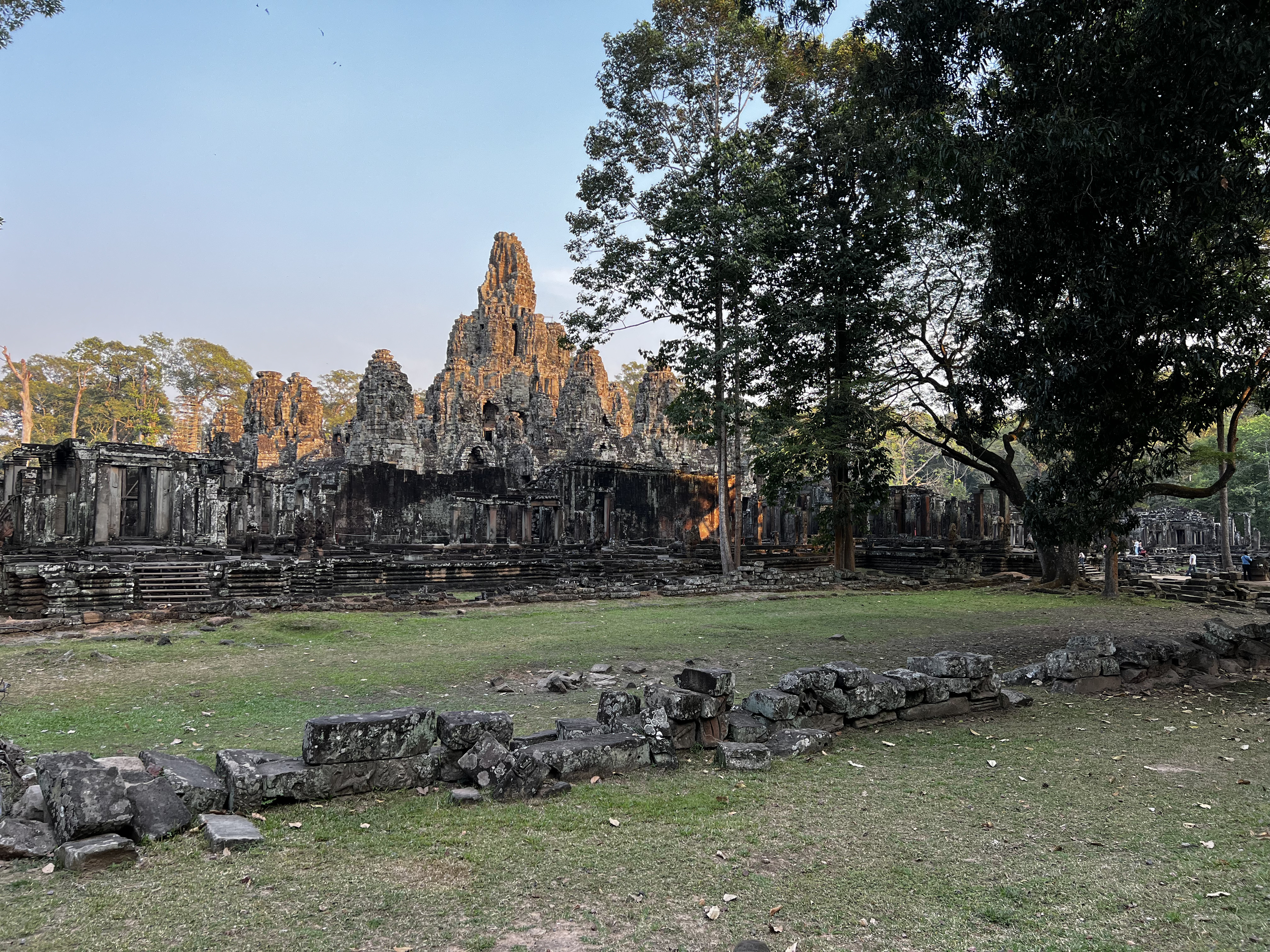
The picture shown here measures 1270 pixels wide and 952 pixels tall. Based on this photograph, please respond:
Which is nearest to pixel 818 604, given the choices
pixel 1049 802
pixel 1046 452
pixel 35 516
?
pixel 1046 452

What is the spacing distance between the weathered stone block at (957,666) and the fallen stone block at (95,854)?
561 cm

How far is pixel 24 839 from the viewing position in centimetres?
343

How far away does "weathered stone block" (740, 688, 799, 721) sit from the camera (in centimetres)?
558

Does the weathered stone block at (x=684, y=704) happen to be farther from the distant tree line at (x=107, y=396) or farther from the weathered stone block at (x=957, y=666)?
the distant tree line at (x=107, y=396)

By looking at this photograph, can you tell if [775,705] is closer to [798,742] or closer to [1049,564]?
[798,742]

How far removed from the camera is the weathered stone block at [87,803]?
3410mm

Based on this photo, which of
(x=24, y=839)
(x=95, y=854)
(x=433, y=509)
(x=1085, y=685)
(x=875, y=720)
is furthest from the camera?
(x=433, y=509)

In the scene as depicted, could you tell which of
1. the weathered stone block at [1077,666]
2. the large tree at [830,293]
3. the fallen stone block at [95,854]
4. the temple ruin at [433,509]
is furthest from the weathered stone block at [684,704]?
the large tree at [830,293]

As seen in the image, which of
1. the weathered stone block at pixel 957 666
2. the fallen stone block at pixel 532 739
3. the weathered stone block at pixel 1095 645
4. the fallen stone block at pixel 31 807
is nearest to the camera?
the fallen stone block at pixel 31 807

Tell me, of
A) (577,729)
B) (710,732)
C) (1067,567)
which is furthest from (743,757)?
(1067,567)

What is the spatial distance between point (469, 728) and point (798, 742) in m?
2.21

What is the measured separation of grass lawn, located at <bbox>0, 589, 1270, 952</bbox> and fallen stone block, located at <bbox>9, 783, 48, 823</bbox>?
449 mm

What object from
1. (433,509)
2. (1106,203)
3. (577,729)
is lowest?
(577,729)

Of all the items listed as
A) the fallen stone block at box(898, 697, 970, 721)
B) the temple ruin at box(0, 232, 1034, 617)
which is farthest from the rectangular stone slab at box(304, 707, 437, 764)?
the temple ruin at box(0, 232, 1034, 617)
